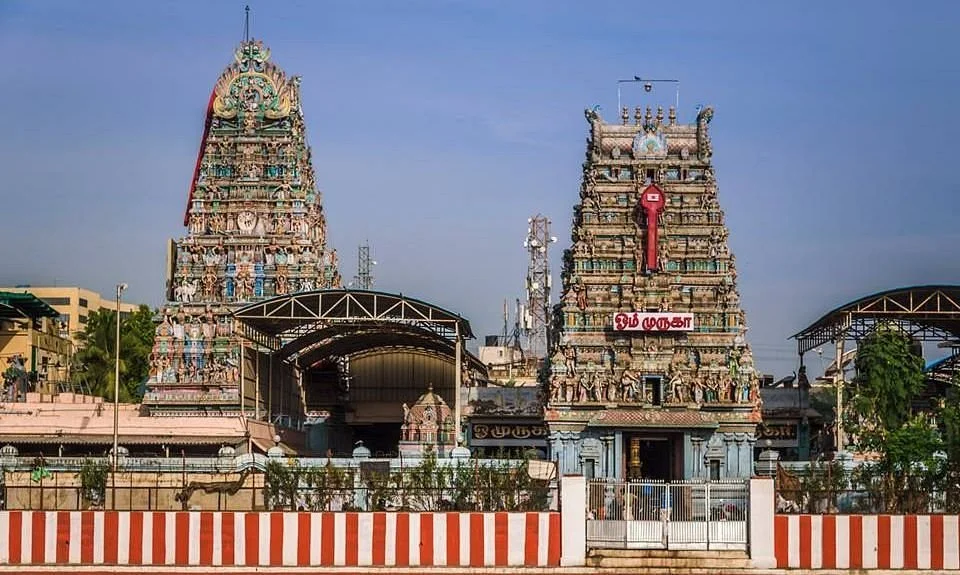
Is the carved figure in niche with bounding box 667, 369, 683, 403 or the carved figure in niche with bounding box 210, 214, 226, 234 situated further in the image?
the carved figure in niche with bounding box 210, 214, 226, 234

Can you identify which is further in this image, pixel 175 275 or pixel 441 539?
pixel 175 275

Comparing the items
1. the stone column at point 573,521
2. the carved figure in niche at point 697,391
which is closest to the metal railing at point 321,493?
the stone column at point 573,521

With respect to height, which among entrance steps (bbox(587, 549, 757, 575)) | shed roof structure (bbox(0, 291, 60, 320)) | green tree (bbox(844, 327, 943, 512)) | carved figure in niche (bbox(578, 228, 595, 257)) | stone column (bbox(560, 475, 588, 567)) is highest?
carved figure in niche (bbox(578, 228, 595, 257))

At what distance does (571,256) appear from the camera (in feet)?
302

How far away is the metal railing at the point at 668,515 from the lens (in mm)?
56062

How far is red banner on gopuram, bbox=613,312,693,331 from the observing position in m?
89.3

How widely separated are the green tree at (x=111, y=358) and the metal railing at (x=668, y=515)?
82443mm

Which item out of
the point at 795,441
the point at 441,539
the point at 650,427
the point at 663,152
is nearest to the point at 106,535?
the point at 441,539

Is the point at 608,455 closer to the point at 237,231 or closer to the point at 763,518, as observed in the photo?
the point at 763,518

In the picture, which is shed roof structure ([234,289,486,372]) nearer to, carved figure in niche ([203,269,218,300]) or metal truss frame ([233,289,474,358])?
metal truss frame ([233,289,474,358])

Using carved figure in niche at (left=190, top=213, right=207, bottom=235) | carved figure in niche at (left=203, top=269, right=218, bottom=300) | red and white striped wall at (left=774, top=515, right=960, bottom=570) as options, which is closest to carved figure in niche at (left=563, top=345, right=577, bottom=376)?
red and white striped wall at (left=774, top=515, right=960, bottom=570)

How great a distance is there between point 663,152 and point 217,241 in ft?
125

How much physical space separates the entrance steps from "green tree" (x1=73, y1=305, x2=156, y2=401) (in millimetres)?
84043

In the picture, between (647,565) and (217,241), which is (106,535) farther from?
(217,241)
